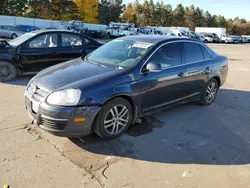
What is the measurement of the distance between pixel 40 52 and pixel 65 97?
4455 millimetres

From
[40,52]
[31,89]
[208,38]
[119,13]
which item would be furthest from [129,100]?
[119,13]

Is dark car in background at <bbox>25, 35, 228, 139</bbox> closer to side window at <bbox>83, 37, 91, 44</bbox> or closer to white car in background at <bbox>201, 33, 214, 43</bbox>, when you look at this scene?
side window at <bbox>83, 37, 91, 44</bbox>

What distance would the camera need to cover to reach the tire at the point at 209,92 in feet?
18.3

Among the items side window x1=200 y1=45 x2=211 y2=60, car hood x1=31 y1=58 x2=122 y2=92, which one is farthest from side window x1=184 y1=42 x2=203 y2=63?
car hood x1=31 y1=58 x2=122 y2=92

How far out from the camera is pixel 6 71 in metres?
7.03

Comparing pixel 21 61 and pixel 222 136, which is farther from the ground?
pixel 21 61

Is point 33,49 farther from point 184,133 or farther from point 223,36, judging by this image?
point 223,36

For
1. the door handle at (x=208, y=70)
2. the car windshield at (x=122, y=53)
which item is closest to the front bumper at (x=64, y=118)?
the car windshield at (x=122, y=53)

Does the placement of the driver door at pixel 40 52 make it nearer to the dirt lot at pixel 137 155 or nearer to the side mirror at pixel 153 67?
the dirt lot at pixel 137 155

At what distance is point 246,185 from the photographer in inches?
116

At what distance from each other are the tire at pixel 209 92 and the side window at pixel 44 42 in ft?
15.5

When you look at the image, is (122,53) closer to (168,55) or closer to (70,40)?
(168,55)

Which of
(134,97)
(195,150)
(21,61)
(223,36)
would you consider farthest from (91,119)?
(223,36)

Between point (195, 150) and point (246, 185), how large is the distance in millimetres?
870
